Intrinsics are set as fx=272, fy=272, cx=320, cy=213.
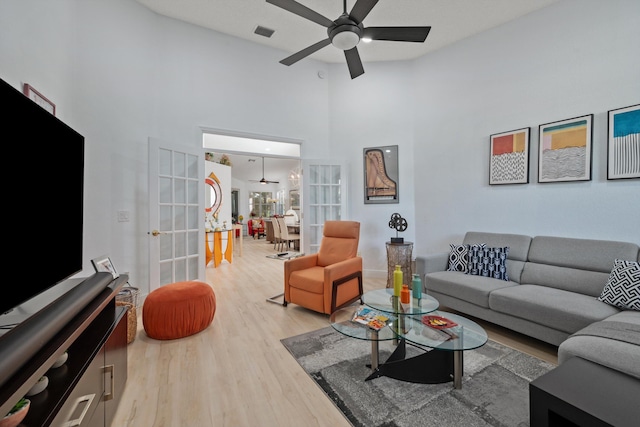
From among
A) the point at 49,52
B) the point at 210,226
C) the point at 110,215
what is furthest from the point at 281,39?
the point at 210,226

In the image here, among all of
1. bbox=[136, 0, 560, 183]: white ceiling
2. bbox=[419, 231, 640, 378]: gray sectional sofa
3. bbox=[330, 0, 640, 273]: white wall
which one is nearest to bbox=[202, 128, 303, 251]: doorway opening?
bbox=[330, 0, 640, 273]: white wall

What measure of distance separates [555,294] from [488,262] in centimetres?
68

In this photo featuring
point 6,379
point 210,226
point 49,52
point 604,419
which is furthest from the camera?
point 210,226

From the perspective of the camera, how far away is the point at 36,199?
3.83 feet

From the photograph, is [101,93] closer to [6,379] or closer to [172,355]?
[172,355]

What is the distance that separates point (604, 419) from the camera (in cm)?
102

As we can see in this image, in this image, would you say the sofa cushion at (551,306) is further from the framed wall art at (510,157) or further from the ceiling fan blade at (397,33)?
the ceiling fan blade at (397,33)

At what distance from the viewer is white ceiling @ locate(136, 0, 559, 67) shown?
3.17 metres

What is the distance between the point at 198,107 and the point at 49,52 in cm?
174

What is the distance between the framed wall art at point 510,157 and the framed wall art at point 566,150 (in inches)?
5.5

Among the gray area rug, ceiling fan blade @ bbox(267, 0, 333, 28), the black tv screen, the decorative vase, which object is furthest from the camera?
ceiling fan blade @ bbox(267, 0, 333, 28)

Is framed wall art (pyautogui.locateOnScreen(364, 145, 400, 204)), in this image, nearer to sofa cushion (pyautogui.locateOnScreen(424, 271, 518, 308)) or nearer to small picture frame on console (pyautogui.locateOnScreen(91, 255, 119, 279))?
sofa cushion (pyautogui.locateOnScreen(424, 271, 518, 308))

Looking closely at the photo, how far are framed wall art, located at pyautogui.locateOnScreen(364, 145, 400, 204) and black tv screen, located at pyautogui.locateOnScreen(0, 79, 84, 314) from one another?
3.77m

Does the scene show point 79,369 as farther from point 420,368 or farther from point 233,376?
point 420,368
